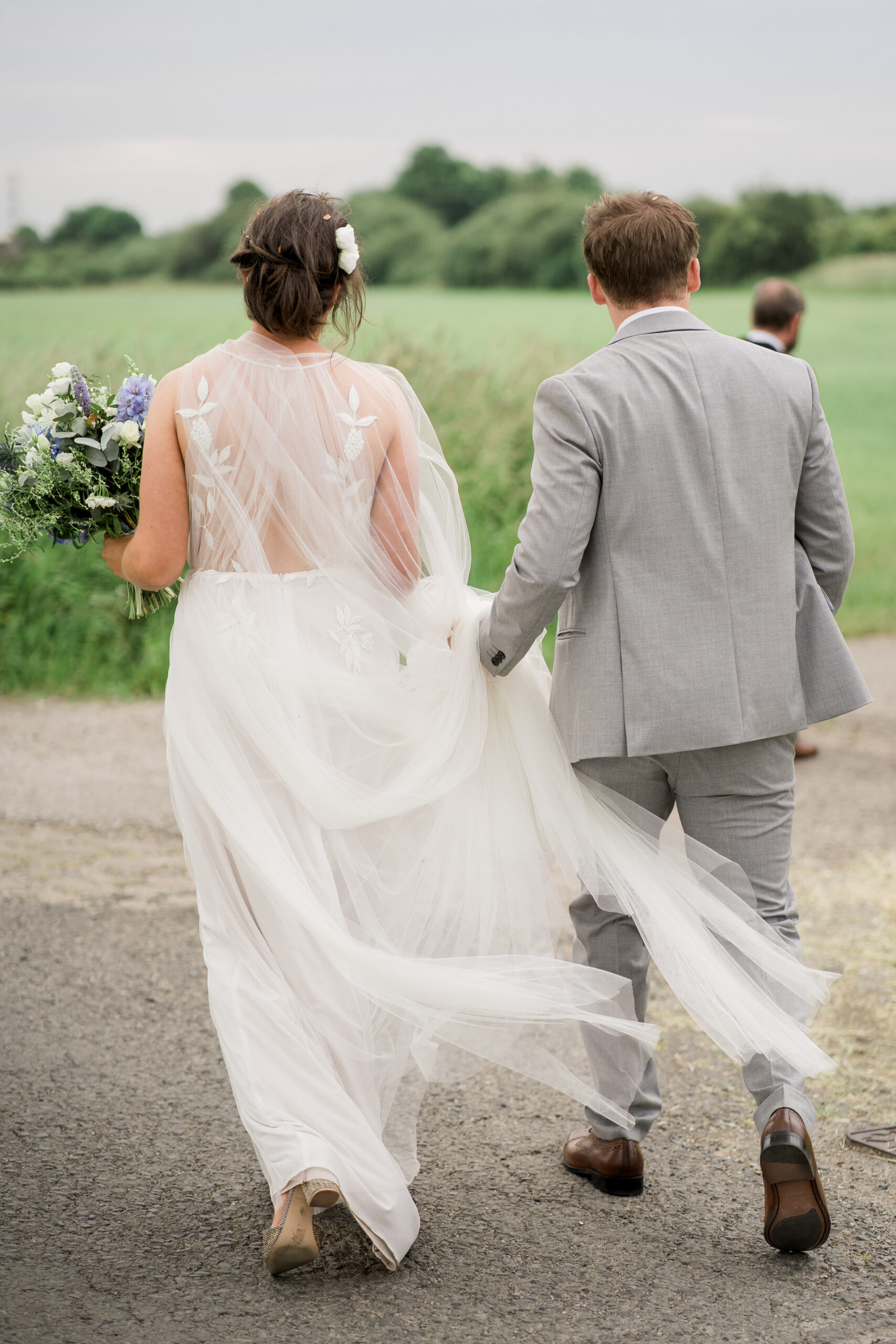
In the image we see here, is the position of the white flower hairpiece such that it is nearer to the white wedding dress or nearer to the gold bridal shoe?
the white wedding dress

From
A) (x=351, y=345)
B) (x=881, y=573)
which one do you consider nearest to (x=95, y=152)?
(x=881, y=573)

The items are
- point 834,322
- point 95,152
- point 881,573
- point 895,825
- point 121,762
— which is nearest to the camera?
point 895,825

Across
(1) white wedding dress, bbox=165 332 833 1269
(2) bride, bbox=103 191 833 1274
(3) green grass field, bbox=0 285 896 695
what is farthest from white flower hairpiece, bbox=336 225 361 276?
(3) green grass field, bbox=0 285 896 695

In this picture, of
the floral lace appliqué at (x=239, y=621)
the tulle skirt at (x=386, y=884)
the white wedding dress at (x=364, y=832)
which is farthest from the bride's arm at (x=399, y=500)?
the floral lace appliqué at (x=239, y=621)

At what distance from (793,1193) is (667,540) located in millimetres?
Answer: 1412

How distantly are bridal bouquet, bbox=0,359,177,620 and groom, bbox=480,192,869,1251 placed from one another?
921 mm

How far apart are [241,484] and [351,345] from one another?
0.43 metres

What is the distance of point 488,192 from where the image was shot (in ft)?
46.0

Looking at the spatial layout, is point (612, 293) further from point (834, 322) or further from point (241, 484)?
point (834, 322)

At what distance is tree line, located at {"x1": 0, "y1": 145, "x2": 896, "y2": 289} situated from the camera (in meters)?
11.4

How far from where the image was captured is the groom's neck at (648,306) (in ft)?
9.38

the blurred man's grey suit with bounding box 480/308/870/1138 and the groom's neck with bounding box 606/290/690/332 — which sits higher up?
the groom's neck with bounding box 606/290/690/332

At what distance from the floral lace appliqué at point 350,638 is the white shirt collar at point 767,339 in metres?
4.47

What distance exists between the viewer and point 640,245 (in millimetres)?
2793
